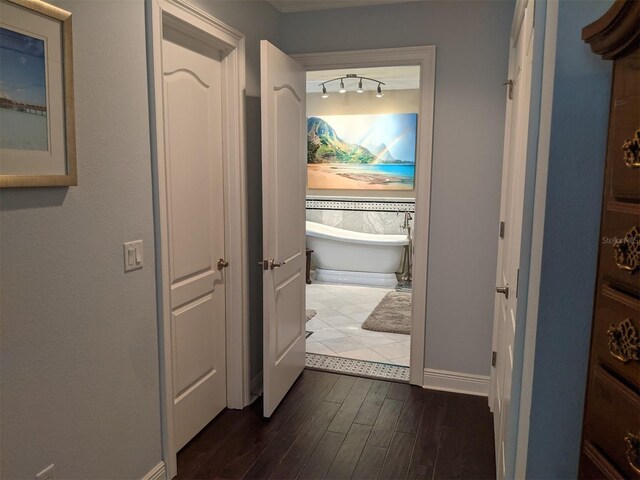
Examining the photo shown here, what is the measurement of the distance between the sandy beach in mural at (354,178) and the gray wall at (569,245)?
491 cm

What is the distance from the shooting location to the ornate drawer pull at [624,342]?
2.89 ft

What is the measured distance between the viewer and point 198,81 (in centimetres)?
232

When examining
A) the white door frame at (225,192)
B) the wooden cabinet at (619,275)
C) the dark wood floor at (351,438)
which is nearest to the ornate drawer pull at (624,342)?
the wooden cabinet at (619,275)

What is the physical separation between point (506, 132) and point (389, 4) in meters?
1.05

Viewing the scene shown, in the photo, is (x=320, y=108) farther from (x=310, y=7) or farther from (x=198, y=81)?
(x=198, y=81)

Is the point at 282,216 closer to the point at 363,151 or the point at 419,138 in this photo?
the point at 419,138

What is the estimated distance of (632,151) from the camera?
0.88 metres

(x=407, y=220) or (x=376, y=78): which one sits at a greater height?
(x=376, y=78)

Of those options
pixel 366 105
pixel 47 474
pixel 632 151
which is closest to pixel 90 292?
Answer: pixel 47 474

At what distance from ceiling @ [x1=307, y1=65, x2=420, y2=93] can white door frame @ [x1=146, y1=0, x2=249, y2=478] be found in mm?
2747

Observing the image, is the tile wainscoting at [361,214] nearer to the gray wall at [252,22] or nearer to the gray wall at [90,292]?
the gray wall at [252,22]

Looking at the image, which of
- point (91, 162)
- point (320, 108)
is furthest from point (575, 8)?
point (320, 108)

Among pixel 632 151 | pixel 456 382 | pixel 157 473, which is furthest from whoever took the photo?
pixel 456 382

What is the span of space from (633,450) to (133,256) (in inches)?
64.3
